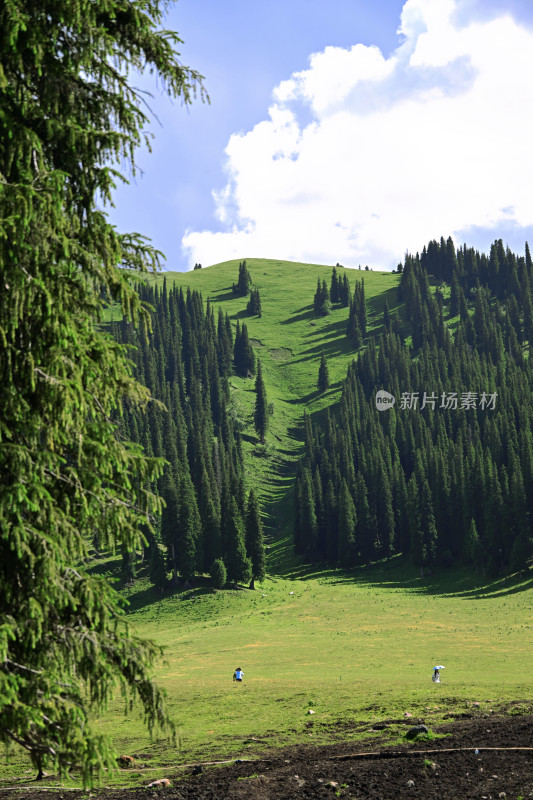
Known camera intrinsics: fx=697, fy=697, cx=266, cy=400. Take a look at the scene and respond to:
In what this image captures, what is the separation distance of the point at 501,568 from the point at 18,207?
101221 mm

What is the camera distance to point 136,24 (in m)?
11.1

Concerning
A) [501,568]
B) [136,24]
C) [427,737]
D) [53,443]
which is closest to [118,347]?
[53,443]

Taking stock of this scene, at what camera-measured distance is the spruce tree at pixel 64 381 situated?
29.7 feet

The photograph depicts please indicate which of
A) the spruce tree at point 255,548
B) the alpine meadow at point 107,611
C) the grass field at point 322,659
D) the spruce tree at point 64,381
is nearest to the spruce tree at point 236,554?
the spruce tree at point 255,548

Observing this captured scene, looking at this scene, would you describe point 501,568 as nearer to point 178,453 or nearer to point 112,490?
point 178,453

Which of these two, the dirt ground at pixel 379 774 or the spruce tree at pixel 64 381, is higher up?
the spruce tree at pixel 64 381

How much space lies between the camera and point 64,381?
374 inches
